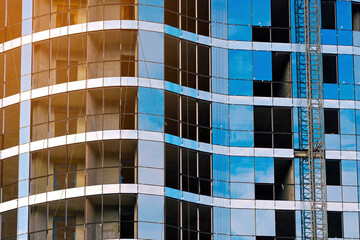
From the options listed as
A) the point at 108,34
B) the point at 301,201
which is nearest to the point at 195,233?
the point at 301,201

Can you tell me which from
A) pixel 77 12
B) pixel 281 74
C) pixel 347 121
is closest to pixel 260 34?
pixel 281 74

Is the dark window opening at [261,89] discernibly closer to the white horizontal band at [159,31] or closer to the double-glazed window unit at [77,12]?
the white horizontal band at [159,31]

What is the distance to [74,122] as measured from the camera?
257ft

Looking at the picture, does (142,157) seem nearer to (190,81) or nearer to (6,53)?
(190,81)

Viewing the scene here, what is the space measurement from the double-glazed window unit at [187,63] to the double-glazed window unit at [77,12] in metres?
3.58

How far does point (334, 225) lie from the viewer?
82.9 meters

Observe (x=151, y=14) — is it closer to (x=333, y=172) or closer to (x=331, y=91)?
(x=331, y=91)

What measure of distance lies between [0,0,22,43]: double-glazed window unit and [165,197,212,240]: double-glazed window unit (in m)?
17.7

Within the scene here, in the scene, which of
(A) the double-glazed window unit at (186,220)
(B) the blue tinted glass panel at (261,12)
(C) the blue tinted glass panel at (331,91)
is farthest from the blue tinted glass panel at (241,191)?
(B) the blue tinted glass panel at (261,12)

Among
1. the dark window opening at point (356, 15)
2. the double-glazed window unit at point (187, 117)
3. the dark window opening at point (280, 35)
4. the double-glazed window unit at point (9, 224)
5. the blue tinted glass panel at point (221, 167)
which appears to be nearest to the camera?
the double-glazed window unit at point (9, 224)

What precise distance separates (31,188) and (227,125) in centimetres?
1526

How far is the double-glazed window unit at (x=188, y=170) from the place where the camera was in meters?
77.6

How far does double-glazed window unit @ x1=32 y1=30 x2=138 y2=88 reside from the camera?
259 feet

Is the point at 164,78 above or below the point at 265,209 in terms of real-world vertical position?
above
